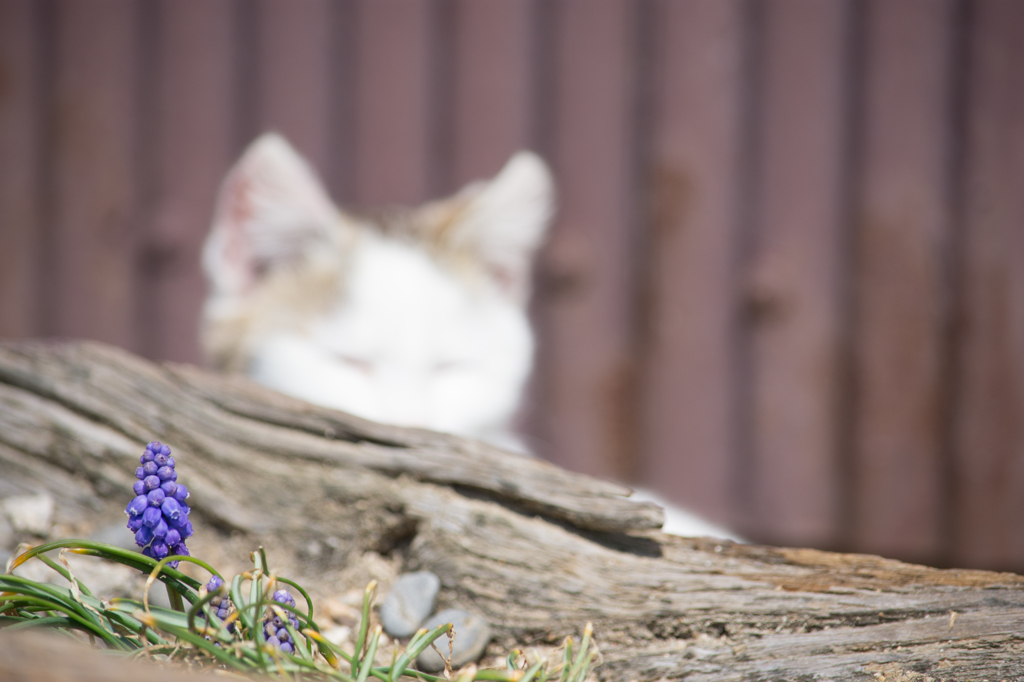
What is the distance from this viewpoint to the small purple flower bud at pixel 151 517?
1.61 ft

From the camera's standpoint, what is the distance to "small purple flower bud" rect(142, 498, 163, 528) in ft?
1.61

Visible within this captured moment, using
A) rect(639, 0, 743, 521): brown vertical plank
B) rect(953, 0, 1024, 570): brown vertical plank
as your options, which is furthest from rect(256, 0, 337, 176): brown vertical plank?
rect(953, 0, 1024, 570): brown vertical plank

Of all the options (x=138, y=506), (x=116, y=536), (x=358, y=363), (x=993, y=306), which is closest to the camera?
(x=138, y=506)

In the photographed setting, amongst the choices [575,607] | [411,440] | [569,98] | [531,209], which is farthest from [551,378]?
[575,607]

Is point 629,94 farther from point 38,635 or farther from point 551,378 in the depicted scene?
point 38,635

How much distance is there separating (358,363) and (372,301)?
11cm

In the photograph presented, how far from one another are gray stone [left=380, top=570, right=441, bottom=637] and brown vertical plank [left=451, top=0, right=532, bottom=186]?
135 cm

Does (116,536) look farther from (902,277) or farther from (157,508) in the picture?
(902,277)

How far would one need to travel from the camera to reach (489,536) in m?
0.74

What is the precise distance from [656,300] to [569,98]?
1.88 feet

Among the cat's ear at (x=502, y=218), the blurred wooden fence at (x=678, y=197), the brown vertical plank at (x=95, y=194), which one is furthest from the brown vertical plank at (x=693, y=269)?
the brown vertical plank at (x=95, y=194)

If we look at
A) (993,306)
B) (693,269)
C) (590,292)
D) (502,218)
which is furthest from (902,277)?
(502,218)

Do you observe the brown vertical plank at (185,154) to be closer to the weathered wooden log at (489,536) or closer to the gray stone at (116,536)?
the weathered wooden log at (489,536)

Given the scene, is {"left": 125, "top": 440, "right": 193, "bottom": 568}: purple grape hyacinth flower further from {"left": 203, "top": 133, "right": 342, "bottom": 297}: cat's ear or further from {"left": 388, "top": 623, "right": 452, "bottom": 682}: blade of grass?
{"left": 203, "top": 133, "right": 342, "bottom": 297}: cat's ear
